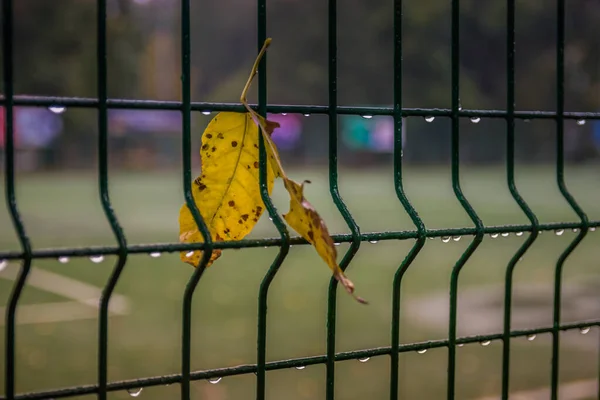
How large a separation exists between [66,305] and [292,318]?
→ 2241 millimetres

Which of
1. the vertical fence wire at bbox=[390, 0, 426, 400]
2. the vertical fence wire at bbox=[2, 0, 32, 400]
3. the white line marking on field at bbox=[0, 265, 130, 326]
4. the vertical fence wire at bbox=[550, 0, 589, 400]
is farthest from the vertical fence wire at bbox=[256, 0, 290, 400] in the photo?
the white line marking on field at bbox=[0, 265, 130, 326]

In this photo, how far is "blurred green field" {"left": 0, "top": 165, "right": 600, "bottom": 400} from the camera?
476 centimetres

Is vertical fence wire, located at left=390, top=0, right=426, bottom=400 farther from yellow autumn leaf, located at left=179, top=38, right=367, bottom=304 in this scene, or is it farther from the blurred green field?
the blurred green field

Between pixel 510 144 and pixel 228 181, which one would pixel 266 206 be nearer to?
pixel 228 181

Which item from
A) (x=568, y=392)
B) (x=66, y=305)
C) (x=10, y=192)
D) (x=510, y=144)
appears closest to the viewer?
(x=10, y=192)

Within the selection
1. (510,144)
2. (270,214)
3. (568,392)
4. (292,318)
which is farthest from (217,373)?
(292,318)

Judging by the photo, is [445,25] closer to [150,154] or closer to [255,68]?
[150,154]

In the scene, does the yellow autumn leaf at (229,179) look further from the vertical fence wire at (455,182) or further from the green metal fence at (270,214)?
the vertical fence wire at (455,182)

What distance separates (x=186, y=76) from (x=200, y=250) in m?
0.22

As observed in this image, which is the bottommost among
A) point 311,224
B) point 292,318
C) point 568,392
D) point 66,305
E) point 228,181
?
point 311,224

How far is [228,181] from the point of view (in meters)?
1.00

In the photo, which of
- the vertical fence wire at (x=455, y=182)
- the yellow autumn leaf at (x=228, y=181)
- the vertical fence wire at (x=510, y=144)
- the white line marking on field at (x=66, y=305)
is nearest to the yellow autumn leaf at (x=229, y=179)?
the yellow autumn leaf at (x=228, y=181)

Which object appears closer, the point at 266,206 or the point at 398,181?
the point at 266,206

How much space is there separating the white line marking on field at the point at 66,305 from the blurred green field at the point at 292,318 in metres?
0.14
